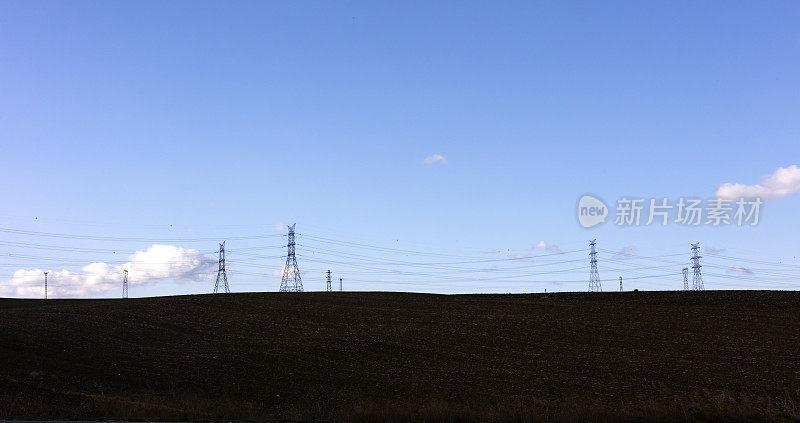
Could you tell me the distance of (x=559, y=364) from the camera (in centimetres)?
4125

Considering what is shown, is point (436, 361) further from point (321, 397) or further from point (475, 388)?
point (321, 397)

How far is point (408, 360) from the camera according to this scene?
140 feet

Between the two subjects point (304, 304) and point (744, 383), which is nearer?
point (744, 383)

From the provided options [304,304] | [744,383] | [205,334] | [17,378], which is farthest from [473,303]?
[17,378]

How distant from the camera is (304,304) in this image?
7050 centimetres

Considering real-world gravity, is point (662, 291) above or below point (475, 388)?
above

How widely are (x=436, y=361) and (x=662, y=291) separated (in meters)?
44.0

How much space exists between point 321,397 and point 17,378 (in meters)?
12.8

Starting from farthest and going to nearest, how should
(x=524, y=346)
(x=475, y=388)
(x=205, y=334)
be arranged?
(x=205, y=334), (x=524, y=346), (x=475, y=388)

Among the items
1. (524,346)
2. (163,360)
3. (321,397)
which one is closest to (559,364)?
(524,346)

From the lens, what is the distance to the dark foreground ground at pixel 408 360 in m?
20.4

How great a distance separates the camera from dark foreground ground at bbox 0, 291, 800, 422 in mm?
20406

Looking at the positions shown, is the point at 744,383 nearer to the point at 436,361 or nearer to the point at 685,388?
the point at 685,388

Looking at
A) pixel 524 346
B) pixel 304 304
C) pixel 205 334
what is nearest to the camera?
pixel 524 346
